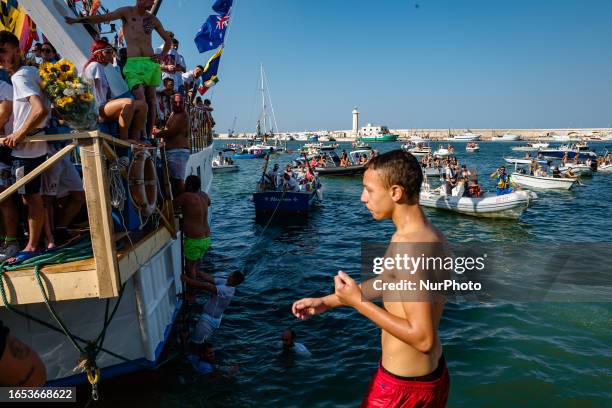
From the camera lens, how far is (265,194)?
1827 cm

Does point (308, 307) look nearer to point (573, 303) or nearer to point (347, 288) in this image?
point (347, 288)

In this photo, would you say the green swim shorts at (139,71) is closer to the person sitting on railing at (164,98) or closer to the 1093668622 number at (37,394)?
the person sitting on railing at (164,98)

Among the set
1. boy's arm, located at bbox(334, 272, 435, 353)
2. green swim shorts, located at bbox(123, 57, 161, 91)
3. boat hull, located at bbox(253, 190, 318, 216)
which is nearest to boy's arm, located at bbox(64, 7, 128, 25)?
green swim shorts, located at bbox(123, 57, 161, 91)

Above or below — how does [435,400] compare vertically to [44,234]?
below

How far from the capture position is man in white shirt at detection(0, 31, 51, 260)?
3742 mm

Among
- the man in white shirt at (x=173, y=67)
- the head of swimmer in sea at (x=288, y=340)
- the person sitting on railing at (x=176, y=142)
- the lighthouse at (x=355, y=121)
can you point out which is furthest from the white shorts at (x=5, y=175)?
the lighthouse at (x=355, y=121)

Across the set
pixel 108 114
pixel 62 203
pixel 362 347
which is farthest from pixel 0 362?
pixel 362 347

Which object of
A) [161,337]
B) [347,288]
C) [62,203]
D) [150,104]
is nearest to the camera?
[347,288]

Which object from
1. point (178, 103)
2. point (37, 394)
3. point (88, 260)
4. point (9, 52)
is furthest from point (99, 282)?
point (178, 103)

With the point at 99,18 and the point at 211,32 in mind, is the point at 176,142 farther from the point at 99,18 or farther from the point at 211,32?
the point at 211,32

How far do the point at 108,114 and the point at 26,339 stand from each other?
290 centimetres

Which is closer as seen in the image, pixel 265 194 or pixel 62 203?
pixel 62 203

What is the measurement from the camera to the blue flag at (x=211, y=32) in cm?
1447

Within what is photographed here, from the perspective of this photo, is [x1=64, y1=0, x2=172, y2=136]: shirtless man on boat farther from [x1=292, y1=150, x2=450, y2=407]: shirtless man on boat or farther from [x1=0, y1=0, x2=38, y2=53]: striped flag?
[x1=292, y1=150, x2=450, y2=407]: shirtless man on boat
